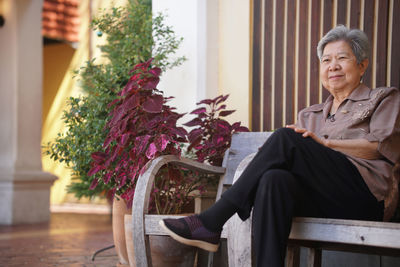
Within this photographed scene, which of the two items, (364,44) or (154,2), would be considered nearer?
(364,44)

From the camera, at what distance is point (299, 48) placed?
10.3ft

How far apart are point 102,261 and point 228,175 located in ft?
4.18

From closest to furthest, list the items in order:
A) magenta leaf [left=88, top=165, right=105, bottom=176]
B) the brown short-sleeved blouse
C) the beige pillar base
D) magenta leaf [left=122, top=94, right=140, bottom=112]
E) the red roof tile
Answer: the brown short-sleeved blouse → magenta leaf [left=122, top=94, right=140, bottom=112] → magenta leaf [left=88, top=165, right=105, bottom=176] → the beige pillar base → the red roof tile

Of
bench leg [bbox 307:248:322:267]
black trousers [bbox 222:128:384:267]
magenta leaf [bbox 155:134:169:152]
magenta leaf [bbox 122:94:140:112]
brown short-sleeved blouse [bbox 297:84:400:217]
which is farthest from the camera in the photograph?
magenta leaf [bbox 122:94:140:112]

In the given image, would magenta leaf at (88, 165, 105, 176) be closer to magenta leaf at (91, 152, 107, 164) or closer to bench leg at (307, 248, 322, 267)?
magenta leaf at (91, 152, 107, 164)

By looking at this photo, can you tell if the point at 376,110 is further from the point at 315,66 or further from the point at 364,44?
the point at 315,66

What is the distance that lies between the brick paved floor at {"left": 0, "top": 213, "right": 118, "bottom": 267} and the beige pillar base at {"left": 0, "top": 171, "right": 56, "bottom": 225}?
0.71 ft

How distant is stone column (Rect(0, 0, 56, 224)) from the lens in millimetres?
5805

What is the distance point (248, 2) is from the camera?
3.32 metres

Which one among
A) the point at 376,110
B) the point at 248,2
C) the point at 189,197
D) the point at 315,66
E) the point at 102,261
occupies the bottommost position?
the point at 102,261

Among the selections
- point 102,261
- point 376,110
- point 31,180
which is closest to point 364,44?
point 376,110

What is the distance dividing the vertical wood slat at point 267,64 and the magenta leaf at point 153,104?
3.13 feet

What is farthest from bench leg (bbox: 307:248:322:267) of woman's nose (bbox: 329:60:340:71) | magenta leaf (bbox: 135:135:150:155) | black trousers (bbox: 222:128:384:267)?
magenta leaf (bbox: 135:135:150:155)

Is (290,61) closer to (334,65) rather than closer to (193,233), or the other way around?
(334,65)
